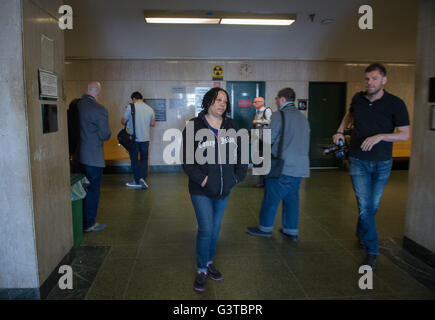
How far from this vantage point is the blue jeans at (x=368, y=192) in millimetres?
3109

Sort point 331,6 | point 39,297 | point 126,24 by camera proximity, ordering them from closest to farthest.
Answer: point 39,297, point 331,6, point 126,24

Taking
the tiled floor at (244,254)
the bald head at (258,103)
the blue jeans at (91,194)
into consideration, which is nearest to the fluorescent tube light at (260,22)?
the bald head at (258,103)

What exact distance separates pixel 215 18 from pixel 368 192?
12.3 feet

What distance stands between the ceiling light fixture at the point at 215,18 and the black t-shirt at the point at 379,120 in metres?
2.83

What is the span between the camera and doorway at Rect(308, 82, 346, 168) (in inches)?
341

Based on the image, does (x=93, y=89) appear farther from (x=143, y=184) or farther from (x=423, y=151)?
(x=423, y=151)

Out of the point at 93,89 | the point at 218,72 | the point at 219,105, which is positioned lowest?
the point at 219,105

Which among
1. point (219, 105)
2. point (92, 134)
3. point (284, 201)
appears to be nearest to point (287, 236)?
point (284, 201)

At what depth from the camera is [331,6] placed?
4.92 m

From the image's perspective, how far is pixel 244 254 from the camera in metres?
3.44

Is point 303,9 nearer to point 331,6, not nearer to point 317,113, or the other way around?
point 331,6

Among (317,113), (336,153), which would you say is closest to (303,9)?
(336,153)

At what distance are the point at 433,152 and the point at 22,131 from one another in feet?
11.7

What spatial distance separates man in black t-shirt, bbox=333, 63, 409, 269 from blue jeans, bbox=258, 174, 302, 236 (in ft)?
2.25
